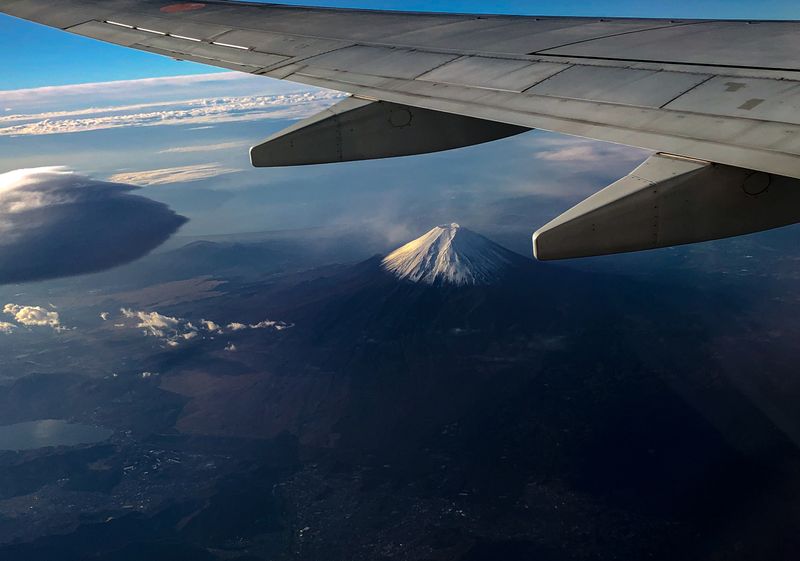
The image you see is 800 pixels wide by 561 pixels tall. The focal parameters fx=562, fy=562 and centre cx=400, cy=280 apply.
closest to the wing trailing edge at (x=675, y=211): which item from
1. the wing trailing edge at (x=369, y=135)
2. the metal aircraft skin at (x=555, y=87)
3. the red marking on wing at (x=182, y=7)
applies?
the metal aircraft skin at (x=555, y=87)

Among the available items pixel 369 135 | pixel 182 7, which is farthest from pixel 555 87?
pixel 182 7

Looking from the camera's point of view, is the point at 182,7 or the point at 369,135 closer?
the point at 369,135

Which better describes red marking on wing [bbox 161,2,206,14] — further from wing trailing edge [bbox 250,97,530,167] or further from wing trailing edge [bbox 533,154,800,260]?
wing trailing edge [bbox 533,154,800,260]

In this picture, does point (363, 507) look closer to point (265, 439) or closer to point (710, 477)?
point (265, 439)

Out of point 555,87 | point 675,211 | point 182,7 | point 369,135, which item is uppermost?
point 182,7

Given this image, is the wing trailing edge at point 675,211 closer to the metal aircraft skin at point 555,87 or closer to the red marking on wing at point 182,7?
the metal aircraft skin at point 555,87

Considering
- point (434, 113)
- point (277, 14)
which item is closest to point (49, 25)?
point (277, 14)

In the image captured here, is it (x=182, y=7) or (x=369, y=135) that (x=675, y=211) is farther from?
(x=182, y=7)
